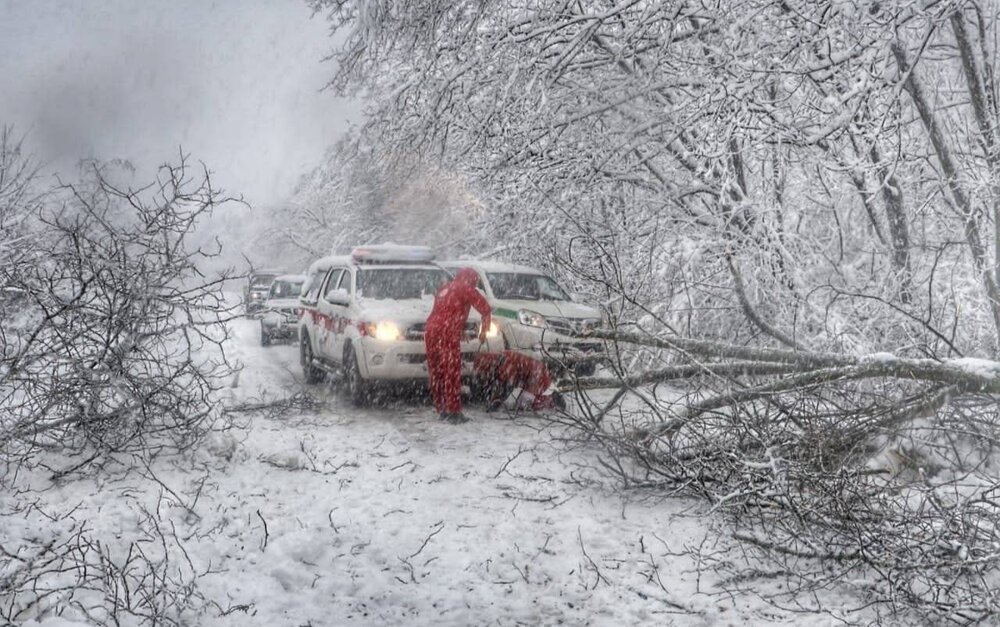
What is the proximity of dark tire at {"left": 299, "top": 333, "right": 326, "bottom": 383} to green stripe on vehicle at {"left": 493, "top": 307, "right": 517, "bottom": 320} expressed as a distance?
295 centimetres

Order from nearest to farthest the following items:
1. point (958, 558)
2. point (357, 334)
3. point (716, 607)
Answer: point (958, 558), point (716, 607), point (357, 334)

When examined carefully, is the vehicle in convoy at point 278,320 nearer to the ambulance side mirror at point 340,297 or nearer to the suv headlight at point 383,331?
the ambulance side mirror at point 340,297

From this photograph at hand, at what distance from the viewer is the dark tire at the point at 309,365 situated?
39.3ft

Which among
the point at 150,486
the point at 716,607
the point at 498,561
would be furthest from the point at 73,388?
the point at 716,607

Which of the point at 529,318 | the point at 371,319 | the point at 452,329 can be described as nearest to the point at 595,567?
the point at 452,329

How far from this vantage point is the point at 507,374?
32.3 feet

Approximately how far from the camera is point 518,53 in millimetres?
8273

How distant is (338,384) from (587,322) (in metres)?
3.90

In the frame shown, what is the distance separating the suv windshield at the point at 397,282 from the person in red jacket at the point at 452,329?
1.92 metres

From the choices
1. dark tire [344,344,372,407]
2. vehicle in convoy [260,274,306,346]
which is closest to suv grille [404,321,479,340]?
dark tire [344,344,372,407]

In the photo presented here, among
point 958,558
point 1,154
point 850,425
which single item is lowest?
point 958,558

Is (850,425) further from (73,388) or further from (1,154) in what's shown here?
(1,154)

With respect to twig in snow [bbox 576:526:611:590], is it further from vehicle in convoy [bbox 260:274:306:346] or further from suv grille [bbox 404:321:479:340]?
vehicle in convoy [bbox 260:274:306:346]

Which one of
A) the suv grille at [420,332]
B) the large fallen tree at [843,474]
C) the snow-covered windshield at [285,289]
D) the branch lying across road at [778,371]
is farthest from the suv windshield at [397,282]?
the snow-covered windshield at [285,289]
